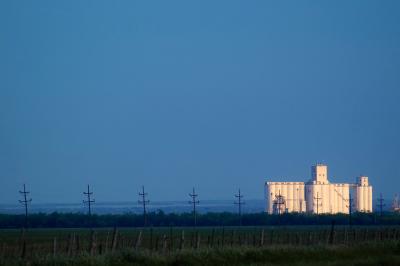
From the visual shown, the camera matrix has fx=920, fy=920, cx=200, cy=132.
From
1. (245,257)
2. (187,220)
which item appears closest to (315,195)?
(187,220)

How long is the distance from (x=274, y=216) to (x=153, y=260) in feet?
322

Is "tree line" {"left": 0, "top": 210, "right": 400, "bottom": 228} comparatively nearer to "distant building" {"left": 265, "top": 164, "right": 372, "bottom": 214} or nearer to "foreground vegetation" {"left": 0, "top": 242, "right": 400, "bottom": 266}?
"distant building" {"left": 265, "top": 164, "right": 372, "bottom": 214}

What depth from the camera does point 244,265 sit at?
35.0 meters

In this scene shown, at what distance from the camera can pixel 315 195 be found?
16875 centimetres

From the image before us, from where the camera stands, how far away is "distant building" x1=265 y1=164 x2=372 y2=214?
557 ft

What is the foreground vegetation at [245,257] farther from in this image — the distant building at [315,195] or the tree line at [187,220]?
the distant building at [315,195]

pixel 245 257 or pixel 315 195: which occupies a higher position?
pixel 245 257

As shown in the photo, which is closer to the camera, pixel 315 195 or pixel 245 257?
pixel 245 257

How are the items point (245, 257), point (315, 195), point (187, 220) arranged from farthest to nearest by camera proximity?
point (315, 195)
point (187, 220)
point (245, 257)

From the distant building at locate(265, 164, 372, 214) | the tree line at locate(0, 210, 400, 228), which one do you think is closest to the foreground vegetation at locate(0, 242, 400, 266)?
the tree line at locate(0, 210, 400, 228)

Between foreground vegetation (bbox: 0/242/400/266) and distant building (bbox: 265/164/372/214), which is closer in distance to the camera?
foreground vegetation (bbox: 0/242/400/266)

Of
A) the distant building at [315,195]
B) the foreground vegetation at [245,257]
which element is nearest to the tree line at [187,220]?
the distant building at [315,195]

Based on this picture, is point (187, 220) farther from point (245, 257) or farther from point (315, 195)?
point (245, 257)

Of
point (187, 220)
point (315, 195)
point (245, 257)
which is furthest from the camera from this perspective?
point (315, 195)
